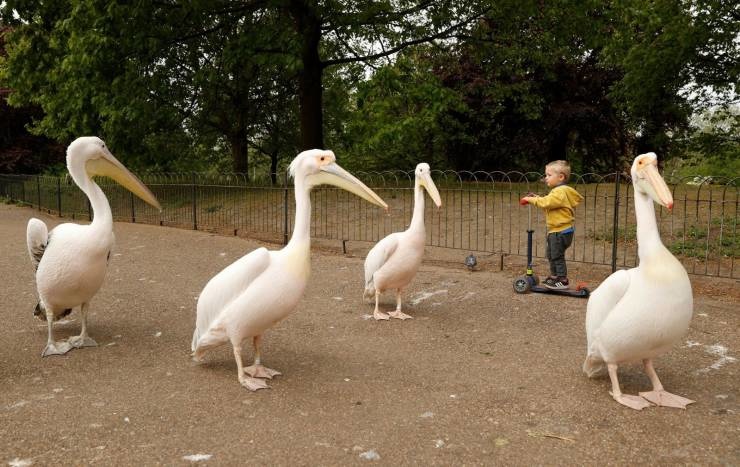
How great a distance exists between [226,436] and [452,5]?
13.5 m

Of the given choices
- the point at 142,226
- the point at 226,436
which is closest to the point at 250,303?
the point at 226,436

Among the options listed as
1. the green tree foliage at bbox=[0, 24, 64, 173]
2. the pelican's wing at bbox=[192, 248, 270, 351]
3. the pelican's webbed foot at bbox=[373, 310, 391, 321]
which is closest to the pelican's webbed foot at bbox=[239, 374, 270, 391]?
the pelican's wing at bbox=[192, 248, 270, 351]

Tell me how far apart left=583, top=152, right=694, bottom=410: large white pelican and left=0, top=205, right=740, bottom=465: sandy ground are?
249mm

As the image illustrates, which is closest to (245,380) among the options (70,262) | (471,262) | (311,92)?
(70,262)

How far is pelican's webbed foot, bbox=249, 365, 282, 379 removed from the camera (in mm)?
4102

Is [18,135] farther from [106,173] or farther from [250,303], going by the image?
[250,303]

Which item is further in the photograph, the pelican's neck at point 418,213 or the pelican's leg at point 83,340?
the pelican's neck at point 418,213

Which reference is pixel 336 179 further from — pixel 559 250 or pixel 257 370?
pixel 559 250

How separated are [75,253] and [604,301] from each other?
3821mm

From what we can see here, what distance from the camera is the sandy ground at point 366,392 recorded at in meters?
3.07

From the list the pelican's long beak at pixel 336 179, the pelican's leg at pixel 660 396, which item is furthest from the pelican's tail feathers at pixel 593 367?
the pelican's long beak at pixel 336 179

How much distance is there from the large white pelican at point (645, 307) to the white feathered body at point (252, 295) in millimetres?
1973

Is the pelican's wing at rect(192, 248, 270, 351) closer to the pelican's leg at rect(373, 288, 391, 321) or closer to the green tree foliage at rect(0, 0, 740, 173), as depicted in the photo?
the pelican's leg at rect(373, 288, 391, 321)

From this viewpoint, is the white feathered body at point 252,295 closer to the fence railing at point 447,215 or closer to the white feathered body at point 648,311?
the white feathered body at point 648,311
